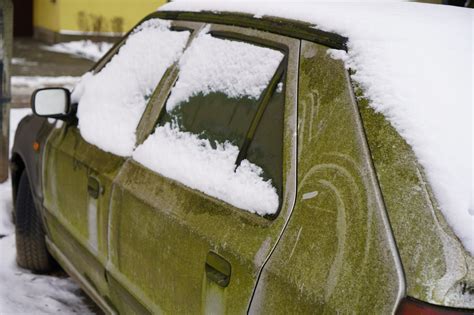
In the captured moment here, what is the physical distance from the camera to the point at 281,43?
2127 millimetres

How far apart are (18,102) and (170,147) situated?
838 centimetres

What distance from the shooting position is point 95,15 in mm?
19047

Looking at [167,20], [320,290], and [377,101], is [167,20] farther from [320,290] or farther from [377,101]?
[320,290]

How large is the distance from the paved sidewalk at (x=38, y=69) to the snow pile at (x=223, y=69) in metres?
7.93

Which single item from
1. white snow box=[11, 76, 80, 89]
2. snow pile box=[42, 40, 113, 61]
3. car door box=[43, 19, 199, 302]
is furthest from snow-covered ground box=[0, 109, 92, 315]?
snow pile box=[42, 40, 113, 61]

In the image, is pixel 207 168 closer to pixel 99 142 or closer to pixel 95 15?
pixel 99 142

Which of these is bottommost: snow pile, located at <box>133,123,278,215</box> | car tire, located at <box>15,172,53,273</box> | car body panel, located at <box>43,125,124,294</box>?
car tire, located at <box>15,172,53,273</box>

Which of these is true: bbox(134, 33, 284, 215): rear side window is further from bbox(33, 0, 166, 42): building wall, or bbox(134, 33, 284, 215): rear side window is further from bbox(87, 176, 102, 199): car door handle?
bbox(33, 0, 166, 42): building wall

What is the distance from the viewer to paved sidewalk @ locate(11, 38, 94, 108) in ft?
38.3

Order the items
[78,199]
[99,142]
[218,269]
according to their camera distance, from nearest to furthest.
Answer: [218,269], [99,142], [78,199]

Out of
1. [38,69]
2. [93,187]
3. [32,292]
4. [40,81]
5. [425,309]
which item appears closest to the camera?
[425,309]

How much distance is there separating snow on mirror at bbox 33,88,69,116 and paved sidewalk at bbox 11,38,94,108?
695cm

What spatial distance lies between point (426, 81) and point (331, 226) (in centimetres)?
45

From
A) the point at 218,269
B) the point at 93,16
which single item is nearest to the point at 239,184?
the point at 218,269
